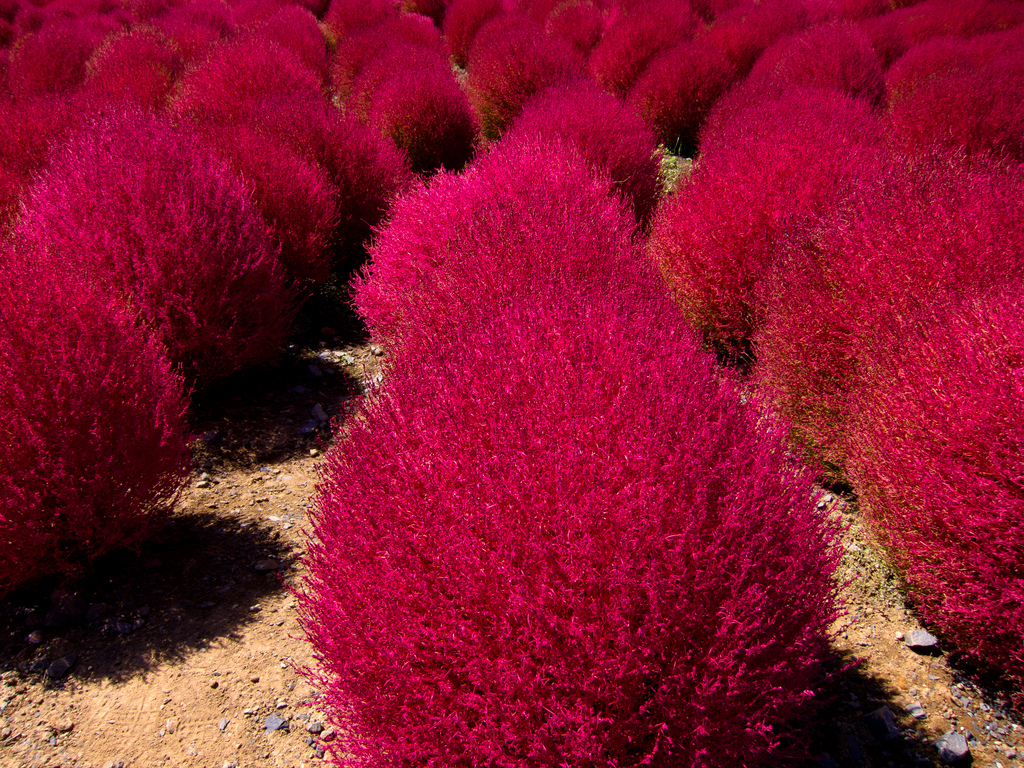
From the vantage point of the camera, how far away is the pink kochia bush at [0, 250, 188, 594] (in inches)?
85.8

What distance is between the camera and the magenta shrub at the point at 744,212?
12.0 feet

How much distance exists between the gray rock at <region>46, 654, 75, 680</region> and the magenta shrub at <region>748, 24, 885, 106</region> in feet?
22.0

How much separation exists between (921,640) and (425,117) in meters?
6.09

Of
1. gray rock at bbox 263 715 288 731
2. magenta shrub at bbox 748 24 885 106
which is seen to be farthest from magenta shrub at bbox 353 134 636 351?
magenta shrub at bbox 748 24 885 106

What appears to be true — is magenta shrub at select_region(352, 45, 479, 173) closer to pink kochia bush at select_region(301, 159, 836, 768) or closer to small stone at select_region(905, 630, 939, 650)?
pink kochia bush at select_region(301, 159, 836, 768)

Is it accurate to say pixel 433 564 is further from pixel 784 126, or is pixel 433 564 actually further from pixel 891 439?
pixel 784 126

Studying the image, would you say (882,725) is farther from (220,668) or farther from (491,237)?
(491,237)

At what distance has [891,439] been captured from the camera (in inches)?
93.6

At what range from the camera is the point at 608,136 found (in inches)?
202

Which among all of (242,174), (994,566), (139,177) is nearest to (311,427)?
(139,177)

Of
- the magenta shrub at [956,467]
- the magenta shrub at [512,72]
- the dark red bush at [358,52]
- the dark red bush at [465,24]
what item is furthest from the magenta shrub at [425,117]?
the magenta shrub at [956,467]

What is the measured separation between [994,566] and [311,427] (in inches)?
123

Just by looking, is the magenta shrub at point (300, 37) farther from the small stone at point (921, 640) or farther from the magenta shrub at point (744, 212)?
the small stone at point (921, 640)

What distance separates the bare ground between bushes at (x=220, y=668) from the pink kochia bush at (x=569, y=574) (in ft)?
1.07
